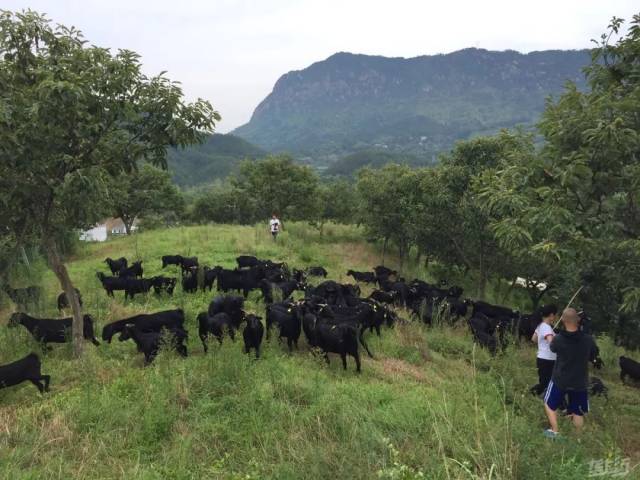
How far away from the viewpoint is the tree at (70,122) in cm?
636

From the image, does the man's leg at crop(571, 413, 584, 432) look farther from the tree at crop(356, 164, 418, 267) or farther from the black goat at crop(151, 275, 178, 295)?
the tree at crop(356, 164, 418, 267)

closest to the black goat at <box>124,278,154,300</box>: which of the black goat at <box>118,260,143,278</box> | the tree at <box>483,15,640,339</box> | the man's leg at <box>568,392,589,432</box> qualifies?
the black goat at <box>118,260,143,278</box>

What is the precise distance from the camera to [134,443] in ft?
18.1

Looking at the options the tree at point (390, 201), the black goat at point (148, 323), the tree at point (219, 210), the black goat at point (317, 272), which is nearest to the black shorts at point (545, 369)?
the black goat at point (148, 323)

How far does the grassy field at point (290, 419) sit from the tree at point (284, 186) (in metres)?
23.1

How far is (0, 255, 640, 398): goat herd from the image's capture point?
8.34 m

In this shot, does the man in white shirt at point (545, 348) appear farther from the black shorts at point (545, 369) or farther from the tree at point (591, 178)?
the tree at point (591, 178)

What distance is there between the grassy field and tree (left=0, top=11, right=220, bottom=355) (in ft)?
9.14

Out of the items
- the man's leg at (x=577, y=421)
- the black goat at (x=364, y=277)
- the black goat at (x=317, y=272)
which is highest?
the black goat at (x=317, y=272)

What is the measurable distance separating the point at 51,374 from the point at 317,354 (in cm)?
470

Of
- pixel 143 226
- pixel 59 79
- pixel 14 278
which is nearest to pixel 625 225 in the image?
pixel 59 79

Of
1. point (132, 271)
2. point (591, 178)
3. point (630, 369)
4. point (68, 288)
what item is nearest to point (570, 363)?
point (591, 178)

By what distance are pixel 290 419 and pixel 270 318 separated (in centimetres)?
385

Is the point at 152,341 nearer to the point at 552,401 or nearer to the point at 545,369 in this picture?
the point at 552,401
